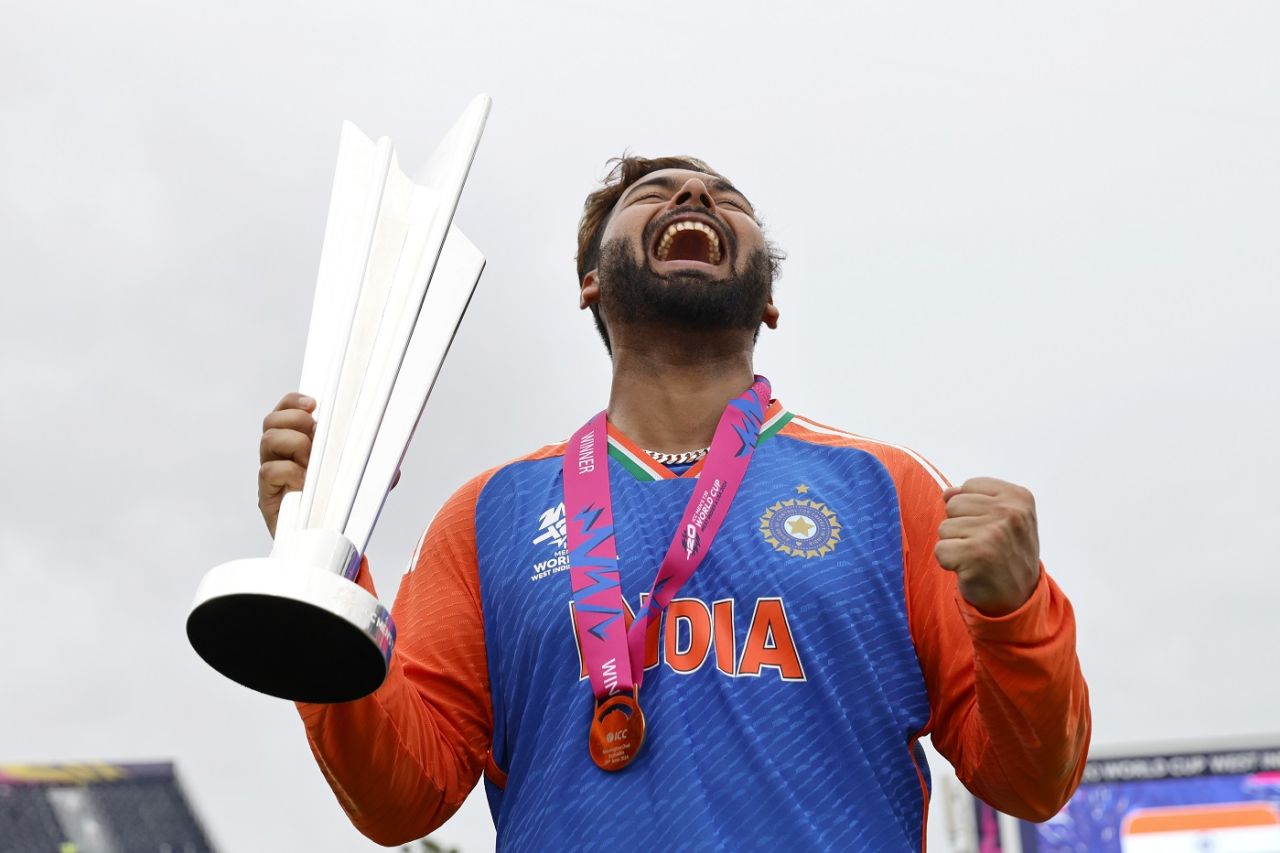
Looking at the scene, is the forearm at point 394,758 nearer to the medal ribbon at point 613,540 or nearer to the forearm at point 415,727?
the forearm at point 415,727

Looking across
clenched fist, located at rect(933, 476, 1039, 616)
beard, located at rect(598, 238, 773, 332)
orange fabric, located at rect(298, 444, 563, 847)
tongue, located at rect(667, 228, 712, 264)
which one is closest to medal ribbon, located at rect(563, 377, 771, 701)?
beard, located at rect(598, 238, 773, 332)

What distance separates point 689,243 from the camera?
3.44 meters

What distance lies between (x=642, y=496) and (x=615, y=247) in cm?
78

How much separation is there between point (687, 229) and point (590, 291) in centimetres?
50

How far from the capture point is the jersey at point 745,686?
247 cm

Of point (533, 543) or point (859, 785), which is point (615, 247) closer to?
point (533, 543)

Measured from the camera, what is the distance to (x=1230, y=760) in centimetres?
2347

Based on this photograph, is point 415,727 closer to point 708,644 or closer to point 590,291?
point 708,644

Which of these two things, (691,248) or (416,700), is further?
(691,248)

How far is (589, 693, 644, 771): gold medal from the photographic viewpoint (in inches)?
99.7

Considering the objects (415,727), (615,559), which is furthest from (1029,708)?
(415,727)

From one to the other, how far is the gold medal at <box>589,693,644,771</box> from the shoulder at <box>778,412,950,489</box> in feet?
2.78

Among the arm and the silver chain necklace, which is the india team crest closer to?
the silver chain necklace

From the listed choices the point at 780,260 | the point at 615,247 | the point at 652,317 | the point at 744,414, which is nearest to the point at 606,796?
the point at 744,414
